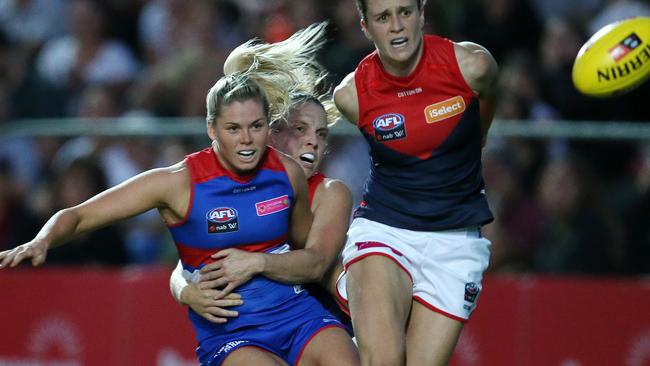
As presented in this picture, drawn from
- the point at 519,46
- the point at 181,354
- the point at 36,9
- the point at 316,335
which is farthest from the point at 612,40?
the point at 36,9

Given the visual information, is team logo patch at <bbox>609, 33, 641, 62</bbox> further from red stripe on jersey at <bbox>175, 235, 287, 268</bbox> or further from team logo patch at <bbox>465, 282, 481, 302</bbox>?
red stripe on jersey at <bbox>175, 235, 287, 268</bbox>

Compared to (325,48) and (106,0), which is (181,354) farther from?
(106,0)

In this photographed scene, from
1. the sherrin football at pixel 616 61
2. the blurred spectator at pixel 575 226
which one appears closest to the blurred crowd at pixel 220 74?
the blurred spectator at pixel 575 226

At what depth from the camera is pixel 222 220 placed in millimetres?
5559

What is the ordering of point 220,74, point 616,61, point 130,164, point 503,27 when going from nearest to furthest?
point 616,61, point 503,27, point 130,164, point 220,74

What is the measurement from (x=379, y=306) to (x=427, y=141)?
0.81m

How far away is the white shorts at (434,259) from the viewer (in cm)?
573

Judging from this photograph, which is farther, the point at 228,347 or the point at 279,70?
the point at 279,70

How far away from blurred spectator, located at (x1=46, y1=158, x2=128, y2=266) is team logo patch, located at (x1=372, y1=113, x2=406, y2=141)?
4.07m

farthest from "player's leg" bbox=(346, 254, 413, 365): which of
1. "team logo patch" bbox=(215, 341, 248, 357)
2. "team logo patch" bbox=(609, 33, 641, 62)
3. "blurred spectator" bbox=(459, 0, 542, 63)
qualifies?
"blurred spectator" bbox=(459, 0, 542, 63)

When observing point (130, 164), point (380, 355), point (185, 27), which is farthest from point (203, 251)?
point (185, 27)

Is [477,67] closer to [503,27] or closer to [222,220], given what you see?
[222,220]

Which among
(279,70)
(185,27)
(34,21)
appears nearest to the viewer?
(279,70)

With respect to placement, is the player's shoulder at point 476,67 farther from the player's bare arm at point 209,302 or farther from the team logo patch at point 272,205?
the player's bare arm at point 209,302
